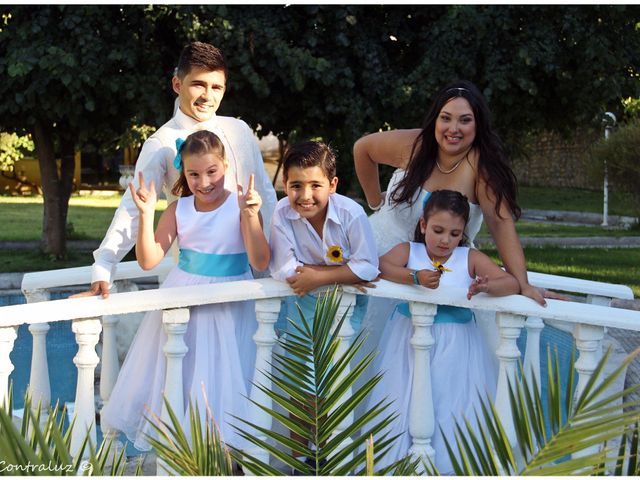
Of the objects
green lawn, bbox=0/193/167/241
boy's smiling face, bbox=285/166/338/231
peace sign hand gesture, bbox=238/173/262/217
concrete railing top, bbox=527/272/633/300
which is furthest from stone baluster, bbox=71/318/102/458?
green lawn, bbox=0/193/167/241

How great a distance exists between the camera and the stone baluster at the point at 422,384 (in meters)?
2.96

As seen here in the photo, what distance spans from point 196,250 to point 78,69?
227 inches

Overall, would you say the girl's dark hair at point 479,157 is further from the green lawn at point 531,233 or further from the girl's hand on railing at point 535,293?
the green lawn at point 531,233

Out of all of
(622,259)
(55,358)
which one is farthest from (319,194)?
(622,259)

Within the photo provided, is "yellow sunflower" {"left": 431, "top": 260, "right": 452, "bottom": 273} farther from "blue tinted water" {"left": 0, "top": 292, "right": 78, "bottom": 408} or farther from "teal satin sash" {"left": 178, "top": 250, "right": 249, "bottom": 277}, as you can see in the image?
"blue tinted water" {"left": 0, "top": 292, "right": 78, "bottom": 408}

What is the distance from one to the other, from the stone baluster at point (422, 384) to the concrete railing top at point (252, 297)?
6 centimetres


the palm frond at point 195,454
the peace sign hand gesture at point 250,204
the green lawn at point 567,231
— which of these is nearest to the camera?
the palm frond at point 195,454

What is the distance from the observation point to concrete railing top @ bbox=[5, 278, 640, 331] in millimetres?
2797

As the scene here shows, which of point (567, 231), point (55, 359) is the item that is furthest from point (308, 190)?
point (567, 231)

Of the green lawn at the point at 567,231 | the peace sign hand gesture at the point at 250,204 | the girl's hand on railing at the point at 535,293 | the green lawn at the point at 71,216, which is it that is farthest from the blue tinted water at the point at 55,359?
the green lawn at the point at 567,231

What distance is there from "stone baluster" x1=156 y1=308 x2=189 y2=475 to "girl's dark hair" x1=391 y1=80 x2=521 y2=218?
101 cm

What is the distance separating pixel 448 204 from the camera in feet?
10.5

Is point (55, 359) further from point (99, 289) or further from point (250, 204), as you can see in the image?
point (250, 204)

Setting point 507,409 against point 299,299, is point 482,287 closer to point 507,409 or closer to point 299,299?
point 507,409
